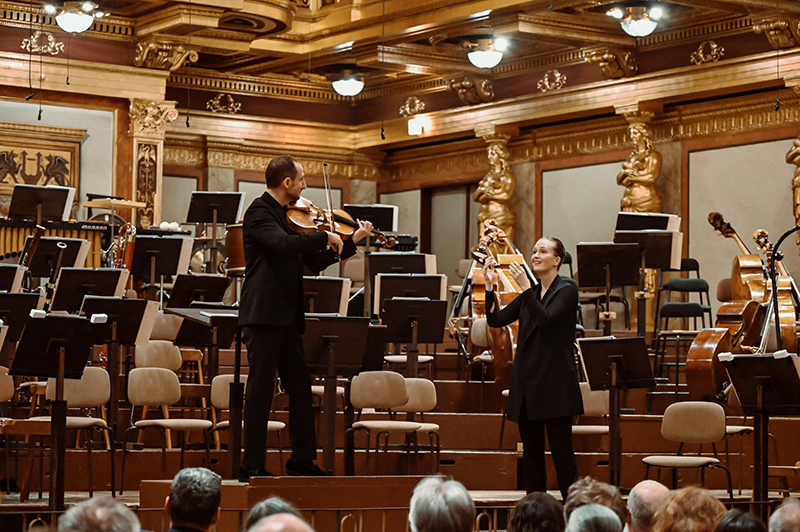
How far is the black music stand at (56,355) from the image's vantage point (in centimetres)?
594

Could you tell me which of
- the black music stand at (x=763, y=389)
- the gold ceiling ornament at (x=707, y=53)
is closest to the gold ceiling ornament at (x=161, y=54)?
the gold ceiling ornament at (x=707, y=53)

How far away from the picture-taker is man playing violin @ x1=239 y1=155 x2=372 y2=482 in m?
5.68

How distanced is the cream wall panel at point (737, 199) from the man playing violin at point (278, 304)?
6855 mm

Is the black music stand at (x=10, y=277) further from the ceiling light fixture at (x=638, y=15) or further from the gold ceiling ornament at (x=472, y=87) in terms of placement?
the gold ceiling ornament at (x=472, y=87)

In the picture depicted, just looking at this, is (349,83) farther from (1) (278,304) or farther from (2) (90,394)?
(1) (278,304)

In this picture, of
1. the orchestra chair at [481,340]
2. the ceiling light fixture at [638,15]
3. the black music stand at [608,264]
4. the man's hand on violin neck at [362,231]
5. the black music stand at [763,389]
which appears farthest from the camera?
the ceiling light fixture at [638,15]

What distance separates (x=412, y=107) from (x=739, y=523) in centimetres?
1209

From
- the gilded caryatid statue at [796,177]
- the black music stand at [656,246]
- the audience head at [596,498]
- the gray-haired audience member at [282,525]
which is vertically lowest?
the audience head at [596,498]

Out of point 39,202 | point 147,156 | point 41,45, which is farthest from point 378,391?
point 41,45

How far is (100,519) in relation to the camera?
2.86m

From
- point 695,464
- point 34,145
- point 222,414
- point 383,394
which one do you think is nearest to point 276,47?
point 34,145

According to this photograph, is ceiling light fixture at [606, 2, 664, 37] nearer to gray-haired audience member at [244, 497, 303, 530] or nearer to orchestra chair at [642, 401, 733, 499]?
orchestra chair at [642, 401, 733, 499]

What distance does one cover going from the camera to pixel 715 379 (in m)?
8.55

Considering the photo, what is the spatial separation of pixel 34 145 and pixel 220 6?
8.11ft
